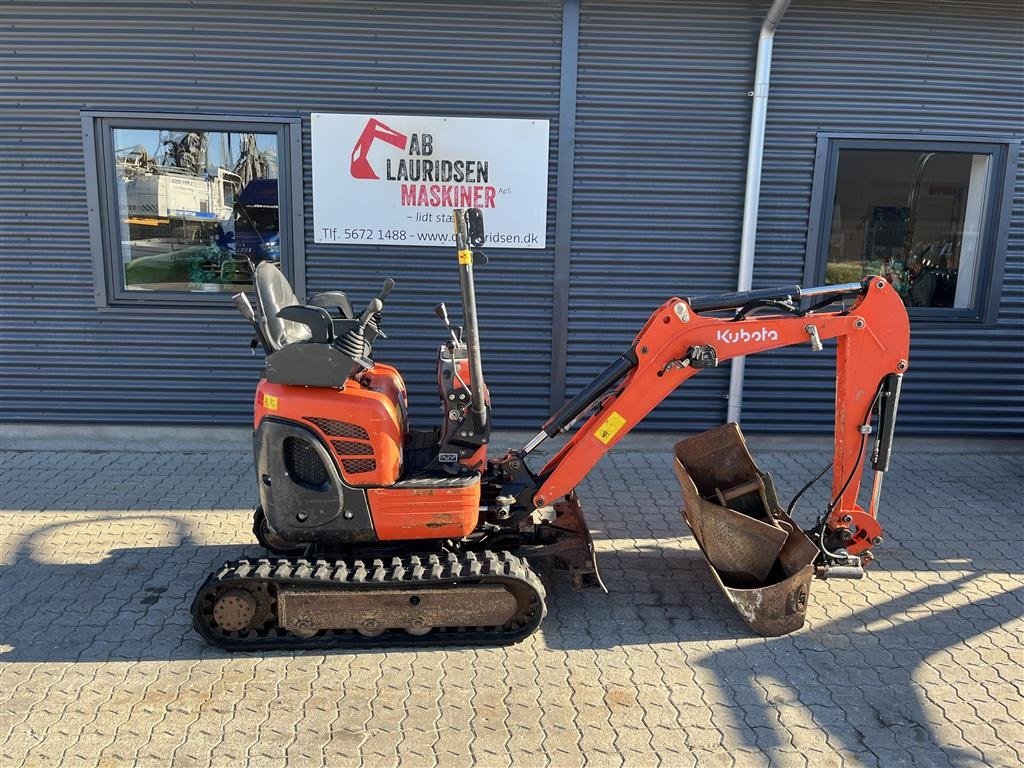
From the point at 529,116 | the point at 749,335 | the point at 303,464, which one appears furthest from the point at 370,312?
the point at 529,116

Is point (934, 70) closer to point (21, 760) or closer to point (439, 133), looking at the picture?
point (439, 133)

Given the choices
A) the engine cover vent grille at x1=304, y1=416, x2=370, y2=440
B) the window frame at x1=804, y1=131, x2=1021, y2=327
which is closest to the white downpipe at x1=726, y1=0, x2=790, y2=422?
the window frame at x1=804, y1=131, x2=1021, y2=327

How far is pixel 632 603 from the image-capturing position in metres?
3.95

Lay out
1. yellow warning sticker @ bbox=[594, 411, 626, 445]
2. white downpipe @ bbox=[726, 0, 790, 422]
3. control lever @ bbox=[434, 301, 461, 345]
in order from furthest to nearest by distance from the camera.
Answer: white downpipe @ bbox=[726, 0, 790, 422], control lever @ bbox=[434, 301, 461, 345], yellow warning sticker @ bbox=[594, 411, 626, 445]

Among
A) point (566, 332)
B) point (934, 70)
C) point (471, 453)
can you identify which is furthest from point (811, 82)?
point (471, 453)

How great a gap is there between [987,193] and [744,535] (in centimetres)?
489

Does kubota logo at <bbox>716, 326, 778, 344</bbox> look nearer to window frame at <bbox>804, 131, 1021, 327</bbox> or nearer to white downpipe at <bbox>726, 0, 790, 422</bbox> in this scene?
white downpipe at <bbox>726, 0, 790, 422</bbox>

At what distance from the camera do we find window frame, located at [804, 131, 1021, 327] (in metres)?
6.31

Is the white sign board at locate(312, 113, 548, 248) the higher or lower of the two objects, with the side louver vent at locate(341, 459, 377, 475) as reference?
higher

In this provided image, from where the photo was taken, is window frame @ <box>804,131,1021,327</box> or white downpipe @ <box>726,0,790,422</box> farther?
window frame @ <box>804,131,1021,327</box>

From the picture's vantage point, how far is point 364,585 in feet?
11.1

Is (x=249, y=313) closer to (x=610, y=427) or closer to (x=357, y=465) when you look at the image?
(x=357, y=465)

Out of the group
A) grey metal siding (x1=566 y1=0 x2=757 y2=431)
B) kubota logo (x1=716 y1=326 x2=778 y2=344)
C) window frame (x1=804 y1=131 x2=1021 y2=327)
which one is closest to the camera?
kubota logo (x1=716 y1=326 x2=778 y2=344)

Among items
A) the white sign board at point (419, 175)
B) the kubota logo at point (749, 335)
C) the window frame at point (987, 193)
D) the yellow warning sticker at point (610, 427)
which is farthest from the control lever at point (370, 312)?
the window frame at point (987, 193)
